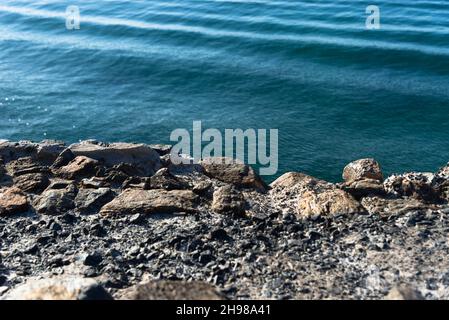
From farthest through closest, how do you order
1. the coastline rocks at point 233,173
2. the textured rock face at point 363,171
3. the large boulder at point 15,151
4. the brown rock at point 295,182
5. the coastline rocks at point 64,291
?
the large boulder at point 15,151
the textured rock face at point 363,171
the coastline rocks at point 233,173
the brown rock at point 295,182
the coastline rocks at point 64,291

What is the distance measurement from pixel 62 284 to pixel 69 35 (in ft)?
62.4

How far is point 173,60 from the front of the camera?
1806cm

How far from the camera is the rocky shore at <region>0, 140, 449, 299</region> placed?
5.17 m

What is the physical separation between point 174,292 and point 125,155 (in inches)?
174

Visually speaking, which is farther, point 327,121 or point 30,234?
point 327,121

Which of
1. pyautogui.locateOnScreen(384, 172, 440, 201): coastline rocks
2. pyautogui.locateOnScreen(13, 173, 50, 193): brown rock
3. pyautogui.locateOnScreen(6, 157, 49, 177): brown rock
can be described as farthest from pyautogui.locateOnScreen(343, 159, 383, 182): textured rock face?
pyautogui.locateOnScreen(6, 157, 49, 177): brown rock

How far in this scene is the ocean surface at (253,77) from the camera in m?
12.9

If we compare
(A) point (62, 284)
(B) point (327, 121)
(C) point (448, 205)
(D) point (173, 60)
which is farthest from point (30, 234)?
(D) point (173, 60)

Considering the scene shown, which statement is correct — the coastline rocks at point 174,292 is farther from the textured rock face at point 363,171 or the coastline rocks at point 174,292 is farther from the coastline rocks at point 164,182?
the textured rock face at point 363,171

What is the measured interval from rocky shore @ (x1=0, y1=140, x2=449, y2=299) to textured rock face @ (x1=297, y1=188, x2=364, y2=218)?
0.02m

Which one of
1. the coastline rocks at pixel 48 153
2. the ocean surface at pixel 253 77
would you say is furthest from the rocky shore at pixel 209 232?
the ocean surface at pixel 253 77

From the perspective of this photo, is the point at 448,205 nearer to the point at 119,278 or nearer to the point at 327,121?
the point at 119,278

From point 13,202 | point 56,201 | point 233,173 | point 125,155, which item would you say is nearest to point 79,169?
point 125,155

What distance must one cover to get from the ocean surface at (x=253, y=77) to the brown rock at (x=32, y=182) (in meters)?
5.10
